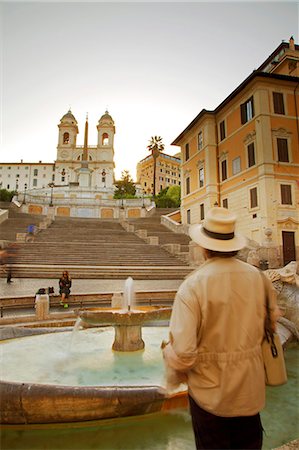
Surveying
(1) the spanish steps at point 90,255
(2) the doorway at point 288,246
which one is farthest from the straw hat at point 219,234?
(2) the doorway at point 288,246

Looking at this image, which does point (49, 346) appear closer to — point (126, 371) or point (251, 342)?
point (126, 371)

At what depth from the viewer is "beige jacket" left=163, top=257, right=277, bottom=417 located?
1.66 metres

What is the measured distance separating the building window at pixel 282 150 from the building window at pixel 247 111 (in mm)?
2999

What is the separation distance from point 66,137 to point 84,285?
85813 millimetres

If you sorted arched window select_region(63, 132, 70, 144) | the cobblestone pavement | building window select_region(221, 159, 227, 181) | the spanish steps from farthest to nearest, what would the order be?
arched window select_region(63, 132, 70, 144) → building window select_region(221, 159, 227, 181) → the spanish steps → the cobblestone pavement

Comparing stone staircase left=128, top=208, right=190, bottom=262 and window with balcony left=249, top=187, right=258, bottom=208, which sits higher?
window with balcony left=249, top=187, right=258, bottom=208

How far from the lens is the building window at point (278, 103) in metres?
22.3

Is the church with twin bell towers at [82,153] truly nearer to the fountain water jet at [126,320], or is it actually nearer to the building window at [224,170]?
the building window at [224,170]

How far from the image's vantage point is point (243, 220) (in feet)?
75.4

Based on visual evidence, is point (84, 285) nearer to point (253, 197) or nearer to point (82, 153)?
point (253, 197)

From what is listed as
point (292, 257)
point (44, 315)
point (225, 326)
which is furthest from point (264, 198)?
point (225, 326)

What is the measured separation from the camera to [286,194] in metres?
21.3

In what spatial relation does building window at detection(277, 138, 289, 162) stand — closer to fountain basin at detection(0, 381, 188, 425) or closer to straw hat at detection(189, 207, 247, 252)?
fountain basin at detection(0, 381, 188, 425)

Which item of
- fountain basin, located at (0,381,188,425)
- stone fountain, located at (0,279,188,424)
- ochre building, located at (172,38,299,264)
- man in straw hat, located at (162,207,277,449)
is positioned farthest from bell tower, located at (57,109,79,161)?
man in straw hat, located at (162,207,277,449)
